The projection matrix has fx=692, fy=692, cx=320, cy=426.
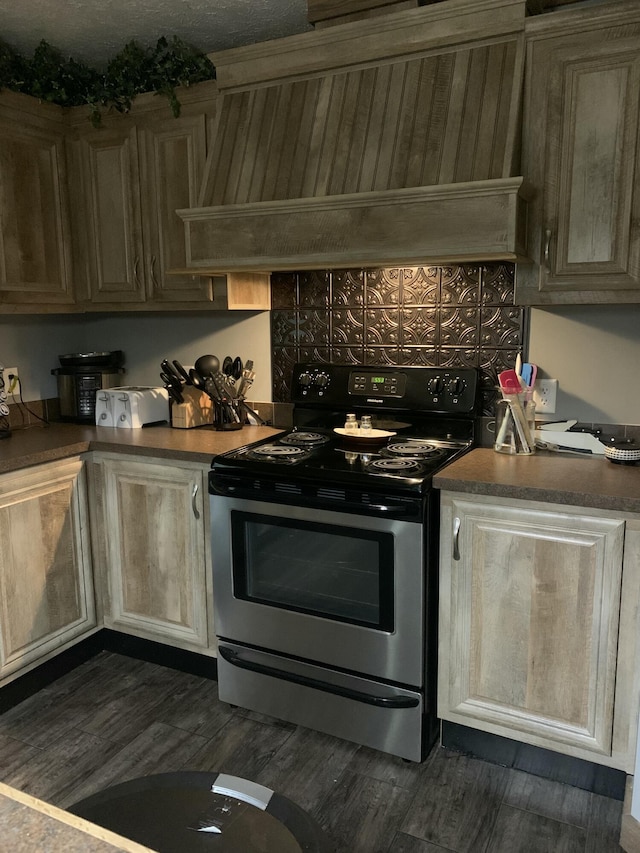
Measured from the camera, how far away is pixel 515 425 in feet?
7.72

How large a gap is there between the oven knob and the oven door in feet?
2.32

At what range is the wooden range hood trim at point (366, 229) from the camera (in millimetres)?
2047

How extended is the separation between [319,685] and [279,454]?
78cm

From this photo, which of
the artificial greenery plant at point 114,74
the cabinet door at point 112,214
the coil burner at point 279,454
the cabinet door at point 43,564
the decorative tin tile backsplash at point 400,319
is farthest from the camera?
the cabinet door at point 112,214

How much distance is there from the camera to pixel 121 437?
9.01ft

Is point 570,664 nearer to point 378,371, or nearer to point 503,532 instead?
point 503,532

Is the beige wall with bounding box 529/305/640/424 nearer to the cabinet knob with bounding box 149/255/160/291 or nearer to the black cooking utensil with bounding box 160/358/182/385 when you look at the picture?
the black cooking utensil with bounding box 160/358/182/385

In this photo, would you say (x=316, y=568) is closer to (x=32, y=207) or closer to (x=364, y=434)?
(x=364, y=434)

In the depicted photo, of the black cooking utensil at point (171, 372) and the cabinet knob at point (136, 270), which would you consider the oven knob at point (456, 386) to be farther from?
the cabinet knob at point (136, 270)

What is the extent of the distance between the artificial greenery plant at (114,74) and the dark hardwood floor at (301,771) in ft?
7.41

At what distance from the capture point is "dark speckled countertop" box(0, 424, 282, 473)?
2473mm

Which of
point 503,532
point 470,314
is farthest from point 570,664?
point 470,314

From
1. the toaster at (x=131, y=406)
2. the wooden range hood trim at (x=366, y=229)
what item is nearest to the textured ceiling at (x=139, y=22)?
the wooden range hood trim at (x=366, y=229)

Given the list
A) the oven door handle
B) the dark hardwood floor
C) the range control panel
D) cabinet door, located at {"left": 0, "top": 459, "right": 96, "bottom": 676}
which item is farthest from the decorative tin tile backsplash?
the dark hardwood floor
